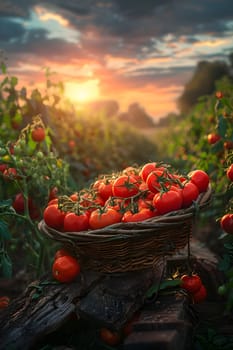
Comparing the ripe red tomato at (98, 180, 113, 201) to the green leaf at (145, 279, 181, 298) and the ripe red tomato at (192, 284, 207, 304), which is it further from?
the ripe red tomato at (192, 284, 207, 304)

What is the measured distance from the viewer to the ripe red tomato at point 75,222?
101 inches

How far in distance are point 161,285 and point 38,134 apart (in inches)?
60.6

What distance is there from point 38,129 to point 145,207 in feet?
4.18

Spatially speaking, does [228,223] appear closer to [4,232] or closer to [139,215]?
[139,215]

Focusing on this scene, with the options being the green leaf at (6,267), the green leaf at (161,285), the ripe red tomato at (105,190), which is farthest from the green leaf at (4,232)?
the green leaf at (161,285)

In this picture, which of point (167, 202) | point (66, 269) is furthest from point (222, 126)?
point (66, 269)

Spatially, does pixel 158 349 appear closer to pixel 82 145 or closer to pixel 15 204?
pixel 15 204

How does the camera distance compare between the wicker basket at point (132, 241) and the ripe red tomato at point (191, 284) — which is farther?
the ripe red tomato at point (191, 284)

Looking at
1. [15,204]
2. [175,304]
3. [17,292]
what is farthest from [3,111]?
[175,304]

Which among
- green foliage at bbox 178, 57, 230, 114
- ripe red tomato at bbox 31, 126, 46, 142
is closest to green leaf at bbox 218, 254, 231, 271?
ripe red tomato at bbox 31, 126, 46, 142

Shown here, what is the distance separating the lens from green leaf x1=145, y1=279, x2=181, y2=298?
8.29 feet

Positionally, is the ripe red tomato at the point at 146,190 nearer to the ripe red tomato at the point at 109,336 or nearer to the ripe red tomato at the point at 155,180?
A: the ripe red tomato at the point at 155,180

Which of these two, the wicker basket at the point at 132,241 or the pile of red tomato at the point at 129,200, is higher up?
the pile of red tomato at the point at 129,200

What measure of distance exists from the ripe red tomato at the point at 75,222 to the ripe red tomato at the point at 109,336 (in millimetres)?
559
